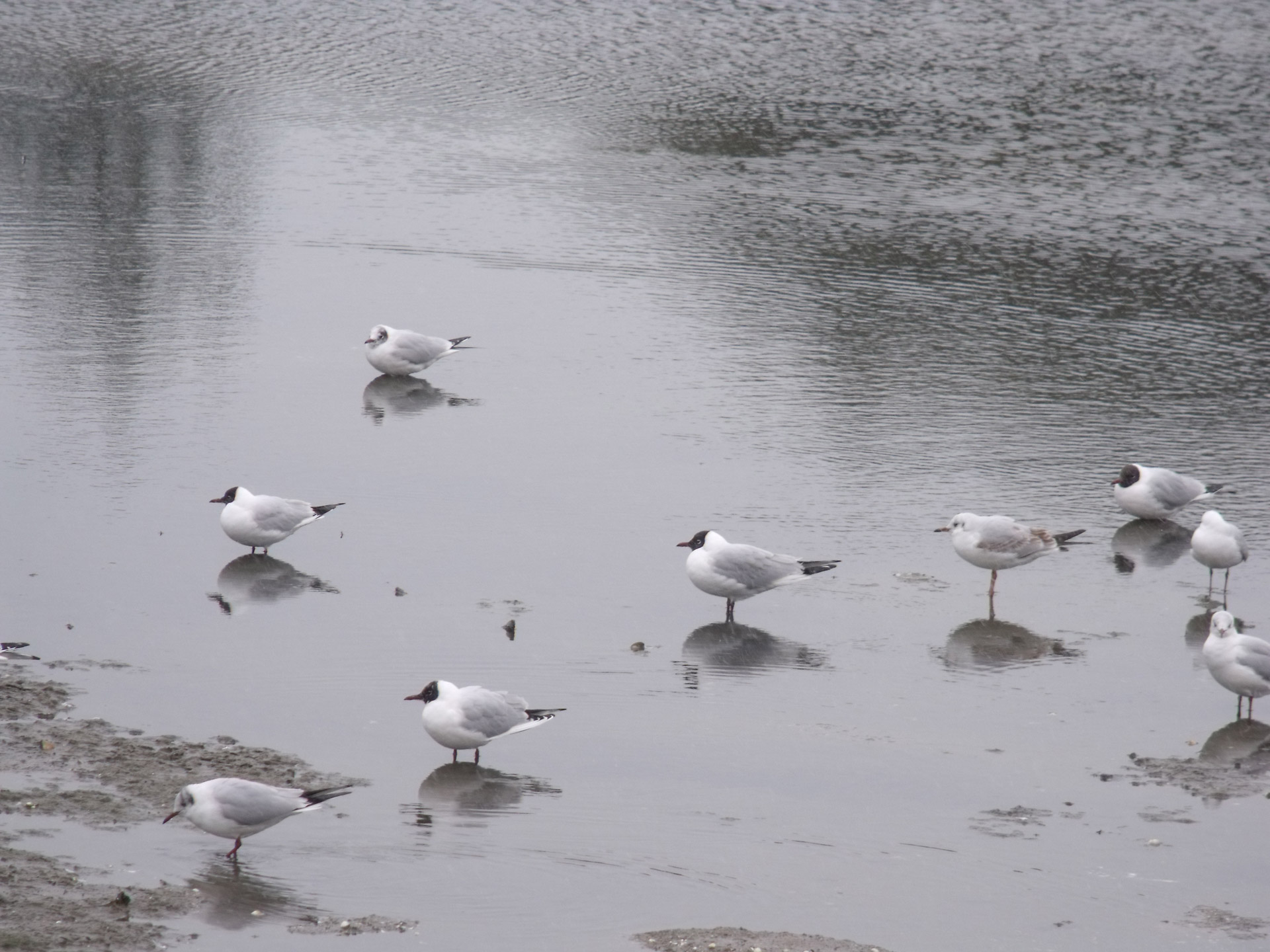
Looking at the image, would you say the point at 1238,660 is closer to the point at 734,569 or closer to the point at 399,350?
the point at 734,569

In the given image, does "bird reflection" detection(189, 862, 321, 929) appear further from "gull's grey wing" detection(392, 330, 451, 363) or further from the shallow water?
"gull's grey wing" detection(392, 330, 451, 363)

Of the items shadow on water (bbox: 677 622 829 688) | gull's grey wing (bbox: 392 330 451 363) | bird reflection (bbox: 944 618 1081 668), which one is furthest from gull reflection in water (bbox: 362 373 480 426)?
bird reflection (bbox: 944 618 1081 668)

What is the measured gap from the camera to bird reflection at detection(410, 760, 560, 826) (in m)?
9.11

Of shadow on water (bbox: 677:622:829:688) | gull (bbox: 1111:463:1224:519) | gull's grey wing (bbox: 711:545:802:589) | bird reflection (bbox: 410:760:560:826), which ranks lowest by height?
bird reflection (bbox: 410:760:560:826)

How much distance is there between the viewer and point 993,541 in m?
12.2

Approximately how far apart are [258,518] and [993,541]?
5.67m

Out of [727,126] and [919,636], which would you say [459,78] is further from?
[919,636]

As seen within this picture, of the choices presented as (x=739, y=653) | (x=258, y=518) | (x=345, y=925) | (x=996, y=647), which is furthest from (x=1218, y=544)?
(x=345, y=925)

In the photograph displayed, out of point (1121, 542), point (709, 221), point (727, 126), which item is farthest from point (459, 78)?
point (1121, 542)

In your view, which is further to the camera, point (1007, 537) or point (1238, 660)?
point (1007, 537)

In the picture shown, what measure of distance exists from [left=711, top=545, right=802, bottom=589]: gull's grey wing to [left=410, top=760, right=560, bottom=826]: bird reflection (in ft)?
9.05

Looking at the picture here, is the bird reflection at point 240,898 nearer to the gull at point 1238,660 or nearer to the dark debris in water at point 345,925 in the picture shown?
the dark debris in water at point 345,925

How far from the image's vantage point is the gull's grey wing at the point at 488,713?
9539 millimetres

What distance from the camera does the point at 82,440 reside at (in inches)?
578
